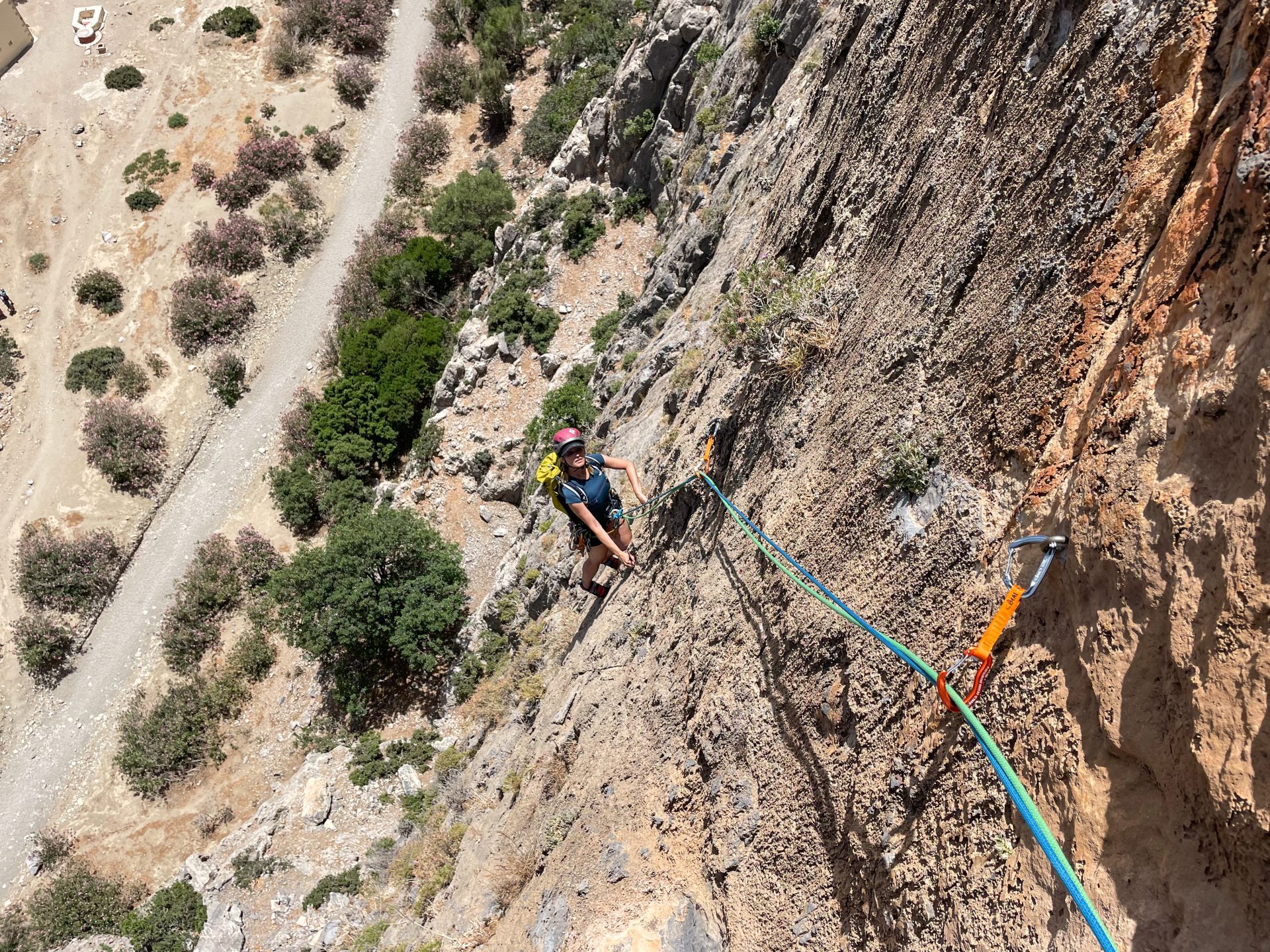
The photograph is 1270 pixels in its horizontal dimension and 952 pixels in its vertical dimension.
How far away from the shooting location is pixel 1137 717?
3162mm

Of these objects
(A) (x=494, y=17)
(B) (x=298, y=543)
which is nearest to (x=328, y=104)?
(A) (x=494, y=17)

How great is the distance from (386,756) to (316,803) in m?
1.78

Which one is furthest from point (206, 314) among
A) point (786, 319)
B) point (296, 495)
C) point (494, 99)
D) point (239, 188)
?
point (786, 319)

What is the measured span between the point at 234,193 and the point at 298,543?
16328mm

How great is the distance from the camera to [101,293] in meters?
29.0

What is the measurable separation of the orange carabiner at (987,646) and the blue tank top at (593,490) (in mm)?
Result: 4865

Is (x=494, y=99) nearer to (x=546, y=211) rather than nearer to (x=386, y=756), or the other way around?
(x=546, y=211)

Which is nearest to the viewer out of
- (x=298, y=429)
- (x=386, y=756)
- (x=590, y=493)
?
(x=590, y=493)

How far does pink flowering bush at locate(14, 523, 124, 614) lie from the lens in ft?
78.4

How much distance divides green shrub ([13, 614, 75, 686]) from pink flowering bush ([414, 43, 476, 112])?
84.0 feet

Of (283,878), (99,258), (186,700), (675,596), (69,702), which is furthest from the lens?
(99,258)

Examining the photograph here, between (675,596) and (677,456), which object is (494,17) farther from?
(675,596)

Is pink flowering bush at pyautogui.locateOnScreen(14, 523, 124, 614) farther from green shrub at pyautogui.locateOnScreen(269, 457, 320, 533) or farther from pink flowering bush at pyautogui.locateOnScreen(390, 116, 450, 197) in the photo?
pink flowering bush at pyautogui.locateOnScreen(390, 116, 450, 197)

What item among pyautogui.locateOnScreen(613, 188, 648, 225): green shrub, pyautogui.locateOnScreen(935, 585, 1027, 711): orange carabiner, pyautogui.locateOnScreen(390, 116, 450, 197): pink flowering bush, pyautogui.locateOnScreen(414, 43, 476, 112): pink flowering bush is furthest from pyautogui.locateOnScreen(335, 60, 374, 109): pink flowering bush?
pyautogui.locateOnScreen(935, 585, 1027, 711): orange carabiner
